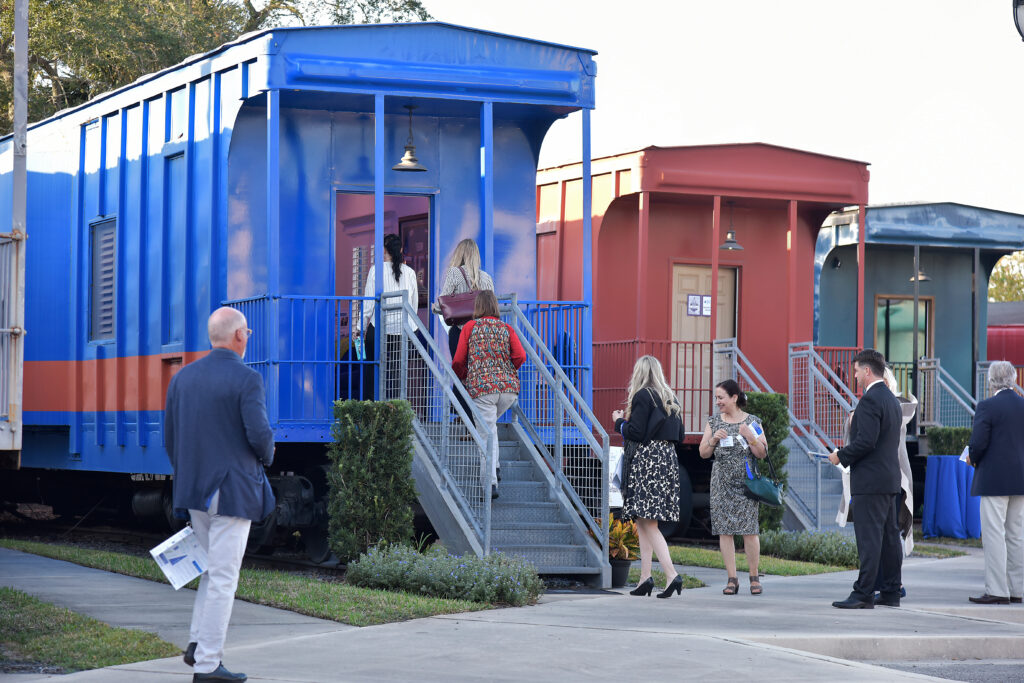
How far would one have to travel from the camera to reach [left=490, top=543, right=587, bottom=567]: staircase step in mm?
Answer: 11383

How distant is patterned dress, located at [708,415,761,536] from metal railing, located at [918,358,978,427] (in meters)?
9.18

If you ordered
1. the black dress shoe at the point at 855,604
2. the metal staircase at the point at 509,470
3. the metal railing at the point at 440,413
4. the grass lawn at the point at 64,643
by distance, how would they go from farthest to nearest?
the metal staircase at the point at 509,470 < the metal railing at the point at 440,413 < the black dress shoe at the point at 855,604 < the grass lawn at the point at 64,643

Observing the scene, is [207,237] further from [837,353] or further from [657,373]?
[837,353]

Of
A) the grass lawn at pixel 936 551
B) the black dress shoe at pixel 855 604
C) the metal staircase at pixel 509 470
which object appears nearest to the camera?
the black dress shoe at pixel 855 604

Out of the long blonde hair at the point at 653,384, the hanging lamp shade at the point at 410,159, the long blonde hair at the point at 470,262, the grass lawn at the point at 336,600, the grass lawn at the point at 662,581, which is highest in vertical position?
the hanging lamp shade at the point at 410,159

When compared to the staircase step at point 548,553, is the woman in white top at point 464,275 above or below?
above

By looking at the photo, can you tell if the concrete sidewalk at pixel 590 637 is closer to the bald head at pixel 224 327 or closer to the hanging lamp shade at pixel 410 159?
the bald head at pixel 224 327

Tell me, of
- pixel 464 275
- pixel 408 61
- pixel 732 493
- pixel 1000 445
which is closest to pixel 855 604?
pixel 732 493

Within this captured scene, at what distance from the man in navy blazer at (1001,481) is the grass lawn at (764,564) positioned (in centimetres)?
224

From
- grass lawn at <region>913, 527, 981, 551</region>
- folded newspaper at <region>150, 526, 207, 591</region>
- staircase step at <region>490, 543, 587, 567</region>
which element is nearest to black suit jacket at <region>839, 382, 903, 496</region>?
staircase step at <region>490, 543, 587, 567</region>

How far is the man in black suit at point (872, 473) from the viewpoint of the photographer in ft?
34.0

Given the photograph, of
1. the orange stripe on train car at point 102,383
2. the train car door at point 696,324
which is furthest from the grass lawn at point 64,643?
the train car door at point 696,324

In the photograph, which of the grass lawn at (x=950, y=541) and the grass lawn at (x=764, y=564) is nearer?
the grass lawn at (x=764, y=564)

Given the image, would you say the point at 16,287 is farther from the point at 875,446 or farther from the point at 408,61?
the point at 875,446
